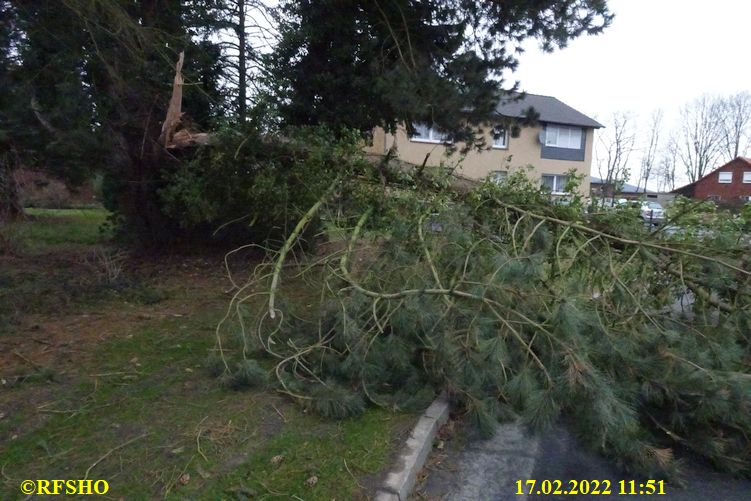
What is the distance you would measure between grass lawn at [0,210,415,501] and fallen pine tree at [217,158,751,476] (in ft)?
1.04

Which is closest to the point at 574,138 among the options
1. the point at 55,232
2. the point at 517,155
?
the point at 517,155

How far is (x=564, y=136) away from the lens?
3438cm

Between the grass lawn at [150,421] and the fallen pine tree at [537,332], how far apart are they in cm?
32

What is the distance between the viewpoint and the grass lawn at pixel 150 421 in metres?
3.54

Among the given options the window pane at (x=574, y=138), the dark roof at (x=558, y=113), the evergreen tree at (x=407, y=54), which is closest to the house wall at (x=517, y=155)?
the window pane at (x=574, y=138)

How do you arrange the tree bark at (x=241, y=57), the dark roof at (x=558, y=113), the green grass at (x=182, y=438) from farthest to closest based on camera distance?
the dark roof at (x=558, y=113), the tree bark at (x=241, y=57), the green grass at (x=182, y=438)

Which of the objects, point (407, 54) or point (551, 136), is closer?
point (407, 54)

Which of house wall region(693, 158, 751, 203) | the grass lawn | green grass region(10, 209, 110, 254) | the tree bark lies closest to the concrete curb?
the grass lawn

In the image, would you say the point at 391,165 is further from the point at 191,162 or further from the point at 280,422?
the point at 280,422

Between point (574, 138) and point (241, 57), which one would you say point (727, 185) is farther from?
point (241, 57)

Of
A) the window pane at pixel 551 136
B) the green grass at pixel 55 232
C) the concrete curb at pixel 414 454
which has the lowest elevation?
the concrete curb at pixel 414 454

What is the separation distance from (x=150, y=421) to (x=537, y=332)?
2926 millimetres

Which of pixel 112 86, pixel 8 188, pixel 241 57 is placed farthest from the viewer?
pixel 241 57

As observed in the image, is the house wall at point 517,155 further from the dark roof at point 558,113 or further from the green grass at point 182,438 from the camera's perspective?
the green grass at point 182,438
